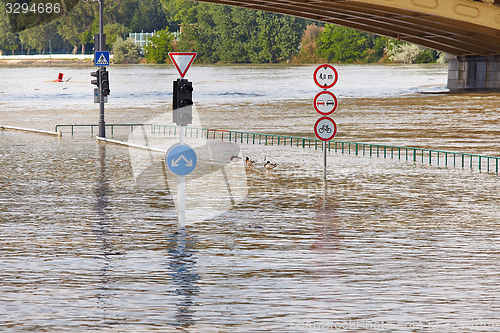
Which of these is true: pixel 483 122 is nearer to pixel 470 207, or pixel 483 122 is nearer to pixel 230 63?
pixel 470 207

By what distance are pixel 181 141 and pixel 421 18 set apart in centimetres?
3328

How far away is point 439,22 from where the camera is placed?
43.9 meters

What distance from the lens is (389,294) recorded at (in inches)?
312

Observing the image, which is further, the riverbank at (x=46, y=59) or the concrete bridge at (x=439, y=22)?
the riverbank at (x=46, y=59)

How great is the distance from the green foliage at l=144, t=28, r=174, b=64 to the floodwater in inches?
5079

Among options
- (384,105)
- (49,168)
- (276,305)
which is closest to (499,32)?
(384,105)

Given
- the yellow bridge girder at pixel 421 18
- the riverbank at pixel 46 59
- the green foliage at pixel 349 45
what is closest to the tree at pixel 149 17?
the riverbank at pixel 46 59

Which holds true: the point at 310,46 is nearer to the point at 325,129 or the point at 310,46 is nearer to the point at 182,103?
the point at 325,129

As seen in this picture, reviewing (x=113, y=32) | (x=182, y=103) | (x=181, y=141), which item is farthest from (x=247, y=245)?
(x=113, y=32)

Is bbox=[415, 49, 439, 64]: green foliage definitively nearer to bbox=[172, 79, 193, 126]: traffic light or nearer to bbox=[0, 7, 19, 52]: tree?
bbox=[0, 7, 19, 52]: tree

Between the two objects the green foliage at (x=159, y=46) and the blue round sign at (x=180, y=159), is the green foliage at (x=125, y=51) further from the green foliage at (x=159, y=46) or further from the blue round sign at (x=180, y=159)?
the blue round sign at (x=180, y=159)

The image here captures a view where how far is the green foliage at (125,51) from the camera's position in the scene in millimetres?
146750

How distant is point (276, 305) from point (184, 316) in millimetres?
906

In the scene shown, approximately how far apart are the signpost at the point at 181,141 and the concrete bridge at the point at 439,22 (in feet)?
90.8
